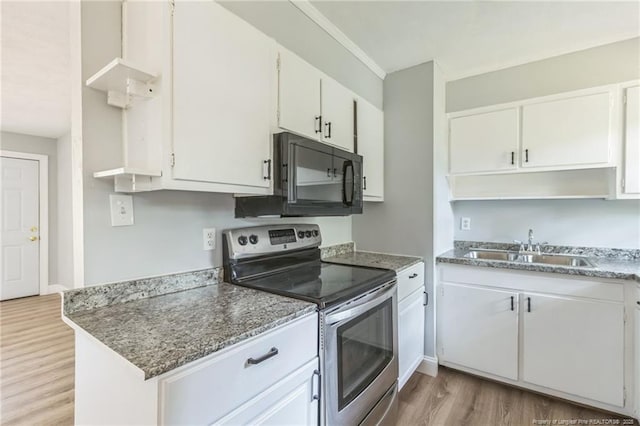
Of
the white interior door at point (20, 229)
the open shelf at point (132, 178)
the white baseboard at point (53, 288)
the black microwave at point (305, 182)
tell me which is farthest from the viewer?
the white baseboard at point (53, 288)

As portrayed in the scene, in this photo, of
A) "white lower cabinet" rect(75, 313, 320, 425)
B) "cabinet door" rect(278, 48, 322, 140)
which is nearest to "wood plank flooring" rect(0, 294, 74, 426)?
"white lower cabinet" rect(75, 313, 320, 425)

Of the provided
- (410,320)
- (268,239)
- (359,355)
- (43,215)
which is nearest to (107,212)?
(268,239)

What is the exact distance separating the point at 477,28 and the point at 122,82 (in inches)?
81.8

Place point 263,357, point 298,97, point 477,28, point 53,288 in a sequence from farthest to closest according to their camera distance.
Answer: point 53,288
point 477,28
point 298,97
point 263,357

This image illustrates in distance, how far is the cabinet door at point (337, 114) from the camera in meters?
1.88

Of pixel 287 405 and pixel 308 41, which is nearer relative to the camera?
pixel 287 405

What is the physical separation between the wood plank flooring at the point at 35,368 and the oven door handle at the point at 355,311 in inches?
70.9

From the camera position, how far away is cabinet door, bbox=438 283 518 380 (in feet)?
6.91

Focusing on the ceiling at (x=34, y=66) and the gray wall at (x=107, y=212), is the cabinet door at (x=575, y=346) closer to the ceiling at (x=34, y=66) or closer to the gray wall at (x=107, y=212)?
the gray wall at (x=107, y=212)

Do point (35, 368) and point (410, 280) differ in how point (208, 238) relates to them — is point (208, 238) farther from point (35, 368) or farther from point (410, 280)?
point (35, 368)

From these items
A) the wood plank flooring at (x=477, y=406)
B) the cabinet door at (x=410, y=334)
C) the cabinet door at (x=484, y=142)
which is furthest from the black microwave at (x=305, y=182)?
the wood plank flooring at (x=477, y=406)

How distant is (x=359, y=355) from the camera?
1479 millimetres

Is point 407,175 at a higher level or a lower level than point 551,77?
lower

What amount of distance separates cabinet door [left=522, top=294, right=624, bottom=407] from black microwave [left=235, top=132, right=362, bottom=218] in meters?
1.45
